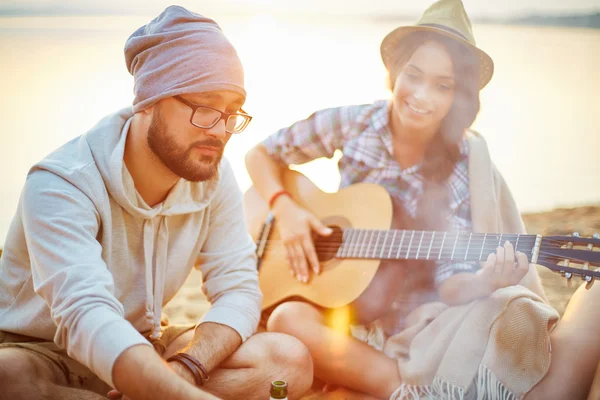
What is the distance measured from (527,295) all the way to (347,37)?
1.11 metres

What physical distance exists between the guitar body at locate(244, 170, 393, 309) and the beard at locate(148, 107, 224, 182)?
658mm

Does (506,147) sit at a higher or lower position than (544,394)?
higher

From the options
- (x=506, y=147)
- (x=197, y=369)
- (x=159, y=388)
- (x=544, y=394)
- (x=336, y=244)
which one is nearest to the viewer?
(x=159, y=388)

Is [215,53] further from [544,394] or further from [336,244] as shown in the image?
[544,394]

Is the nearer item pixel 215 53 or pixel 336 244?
pixel 215 53

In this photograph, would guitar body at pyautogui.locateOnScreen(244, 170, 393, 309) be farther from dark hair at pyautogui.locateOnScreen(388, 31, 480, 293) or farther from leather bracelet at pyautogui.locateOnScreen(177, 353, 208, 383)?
leather bracelet at pyautogui.locateOnScreen(177, 353, 208, 383)

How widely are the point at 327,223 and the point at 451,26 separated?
0.79 metres

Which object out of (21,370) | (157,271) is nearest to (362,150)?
(157,271)

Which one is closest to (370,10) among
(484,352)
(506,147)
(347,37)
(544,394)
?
(347,37)

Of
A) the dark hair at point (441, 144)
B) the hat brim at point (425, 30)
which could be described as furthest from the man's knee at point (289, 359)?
the hat brim at point (425, 30)

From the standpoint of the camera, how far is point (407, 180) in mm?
2375

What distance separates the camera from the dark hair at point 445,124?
2.28m

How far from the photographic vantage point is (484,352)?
1990 millimetres

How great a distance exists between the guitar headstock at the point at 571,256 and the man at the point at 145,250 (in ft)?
2.48
